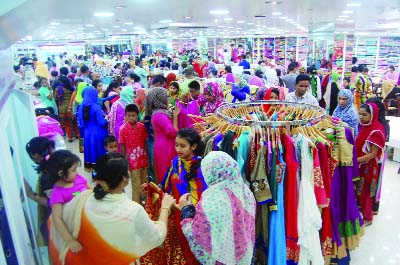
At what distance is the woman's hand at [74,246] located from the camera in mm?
1881

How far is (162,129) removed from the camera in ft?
12.0

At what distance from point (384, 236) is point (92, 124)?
3832mm

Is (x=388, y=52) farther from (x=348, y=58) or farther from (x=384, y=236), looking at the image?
(x=384, y=236)

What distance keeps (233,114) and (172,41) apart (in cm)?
2566

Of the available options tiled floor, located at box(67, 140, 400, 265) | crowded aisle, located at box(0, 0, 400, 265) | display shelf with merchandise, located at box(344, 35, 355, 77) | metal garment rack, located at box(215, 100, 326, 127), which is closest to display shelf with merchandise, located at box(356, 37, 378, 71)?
display shelf with merchandise, located at box(344, 35, 355, 77)

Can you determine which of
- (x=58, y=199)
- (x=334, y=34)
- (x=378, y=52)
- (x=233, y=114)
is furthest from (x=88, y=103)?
(x=378, y=52)

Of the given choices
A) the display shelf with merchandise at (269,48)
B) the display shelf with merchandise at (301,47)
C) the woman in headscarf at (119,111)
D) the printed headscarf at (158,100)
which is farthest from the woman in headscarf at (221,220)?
the display shelf with merchandise at (269,48)

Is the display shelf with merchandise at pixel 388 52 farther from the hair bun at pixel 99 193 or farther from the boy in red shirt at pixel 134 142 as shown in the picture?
the hair bun at pixel 99 193

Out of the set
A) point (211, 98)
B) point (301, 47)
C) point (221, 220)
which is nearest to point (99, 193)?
point (221, 220)

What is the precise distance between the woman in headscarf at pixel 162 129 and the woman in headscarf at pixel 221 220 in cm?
165

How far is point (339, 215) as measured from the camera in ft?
9.64

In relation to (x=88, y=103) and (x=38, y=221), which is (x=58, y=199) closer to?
(x=38, y=221)

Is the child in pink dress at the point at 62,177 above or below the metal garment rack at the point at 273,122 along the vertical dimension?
below

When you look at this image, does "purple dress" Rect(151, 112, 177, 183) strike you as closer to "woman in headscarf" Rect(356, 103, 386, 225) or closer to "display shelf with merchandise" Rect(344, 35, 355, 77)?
"woman in headscarf" Rect(356, 103, 386, 225)
